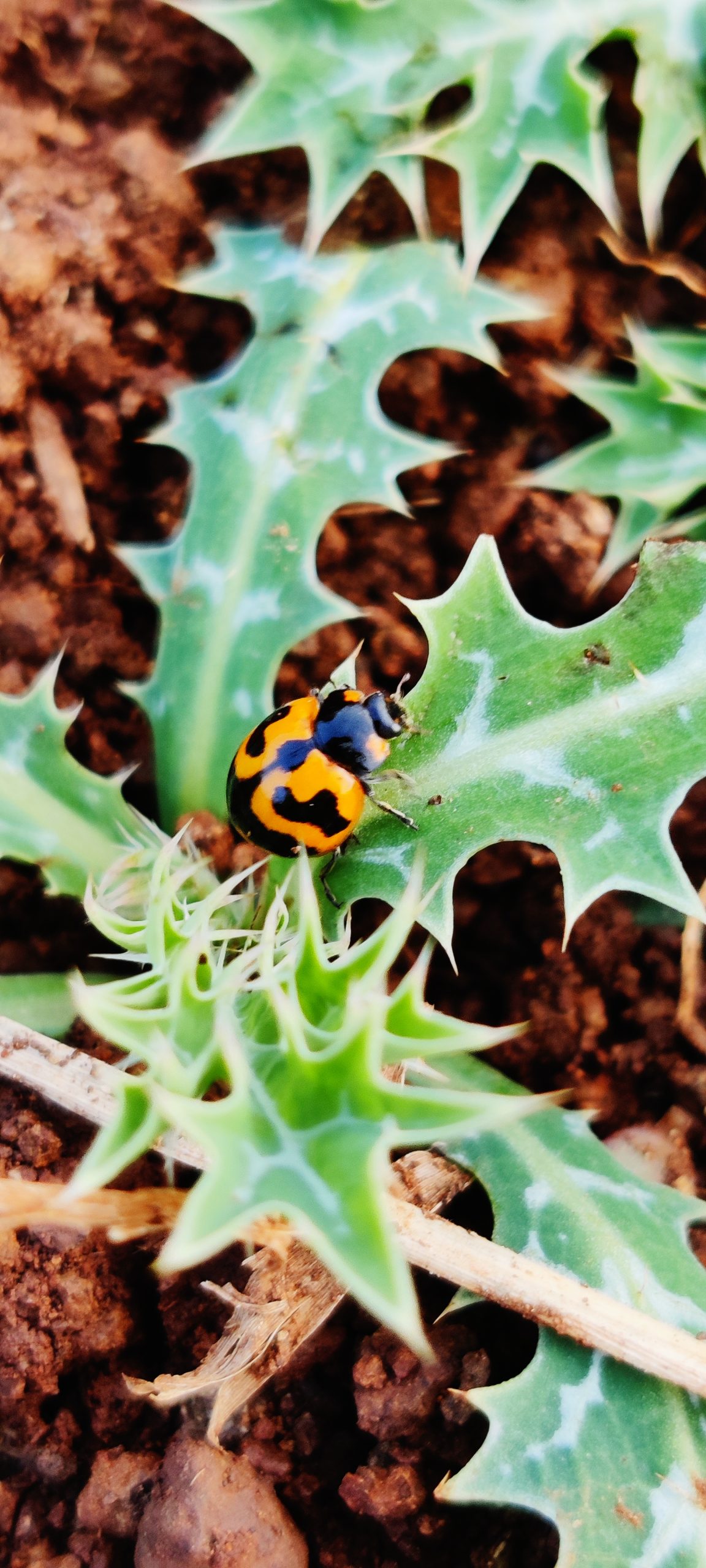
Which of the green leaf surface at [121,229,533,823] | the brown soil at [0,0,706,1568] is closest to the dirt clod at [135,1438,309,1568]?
the brown soil at [0,0,706,1568]

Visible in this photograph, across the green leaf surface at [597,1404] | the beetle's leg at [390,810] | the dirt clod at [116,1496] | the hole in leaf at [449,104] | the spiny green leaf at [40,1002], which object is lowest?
the dirt clod at [116,1496]

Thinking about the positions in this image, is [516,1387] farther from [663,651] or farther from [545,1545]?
[663,651]

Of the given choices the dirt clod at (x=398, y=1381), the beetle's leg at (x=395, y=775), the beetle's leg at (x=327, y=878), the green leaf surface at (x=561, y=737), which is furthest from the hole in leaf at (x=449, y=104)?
the dirt clod at (x=398, y=1381)

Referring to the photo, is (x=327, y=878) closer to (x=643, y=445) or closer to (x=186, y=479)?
(x=186, y=479)

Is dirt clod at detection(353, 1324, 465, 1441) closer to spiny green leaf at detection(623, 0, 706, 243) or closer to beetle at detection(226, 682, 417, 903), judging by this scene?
beetle at detection(226, 682, 417, 903)

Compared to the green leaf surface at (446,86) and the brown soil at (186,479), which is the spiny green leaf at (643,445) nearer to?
the brown soil at (186,479)

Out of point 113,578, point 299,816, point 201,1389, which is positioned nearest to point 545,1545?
point 201,1389

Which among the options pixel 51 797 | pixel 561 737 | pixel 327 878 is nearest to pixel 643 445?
pixel 561 737
